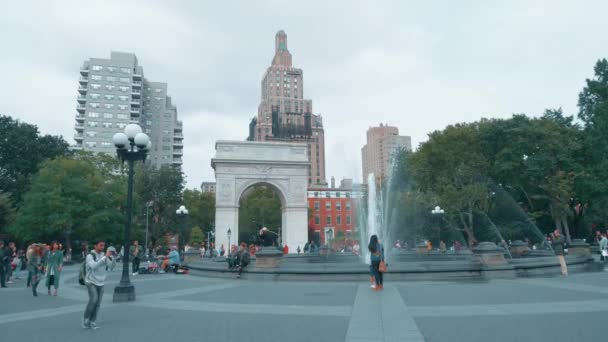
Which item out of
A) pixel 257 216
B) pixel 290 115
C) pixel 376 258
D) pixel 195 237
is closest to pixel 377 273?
pixel 376 258

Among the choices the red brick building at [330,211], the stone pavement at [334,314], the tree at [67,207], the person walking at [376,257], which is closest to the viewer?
the stone pavement at [334,314]

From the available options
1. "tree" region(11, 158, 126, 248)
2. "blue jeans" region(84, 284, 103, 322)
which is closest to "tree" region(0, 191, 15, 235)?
"tree" region(11, 158, 126, 248)

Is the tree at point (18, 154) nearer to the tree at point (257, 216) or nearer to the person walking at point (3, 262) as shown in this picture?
the person walking at point (3, 262)

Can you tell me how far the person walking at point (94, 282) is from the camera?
24.3ft

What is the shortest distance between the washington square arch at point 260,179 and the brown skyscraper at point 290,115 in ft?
229

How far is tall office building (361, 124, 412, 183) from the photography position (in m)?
146

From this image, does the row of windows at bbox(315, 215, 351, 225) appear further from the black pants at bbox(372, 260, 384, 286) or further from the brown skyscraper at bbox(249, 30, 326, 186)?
the black pants at bbox(372, 260, 384, 286)

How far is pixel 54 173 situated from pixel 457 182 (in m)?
38.6

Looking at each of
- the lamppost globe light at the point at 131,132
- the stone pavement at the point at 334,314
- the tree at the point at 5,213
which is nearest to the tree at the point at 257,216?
the tree at the point at 5,213

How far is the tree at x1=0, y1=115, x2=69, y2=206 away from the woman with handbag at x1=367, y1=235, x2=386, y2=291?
39813 mm

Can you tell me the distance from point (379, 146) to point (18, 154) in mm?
123450

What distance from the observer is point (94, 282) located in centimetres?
768

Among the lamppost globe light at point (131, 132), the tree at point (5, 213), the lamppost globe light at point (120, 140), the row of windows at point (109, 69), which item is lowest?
the tree at point (5, 213)

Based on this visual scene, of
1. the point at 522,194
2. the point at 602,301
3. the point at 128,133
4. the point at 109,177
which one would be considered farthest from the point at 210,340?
the point at 109,177
